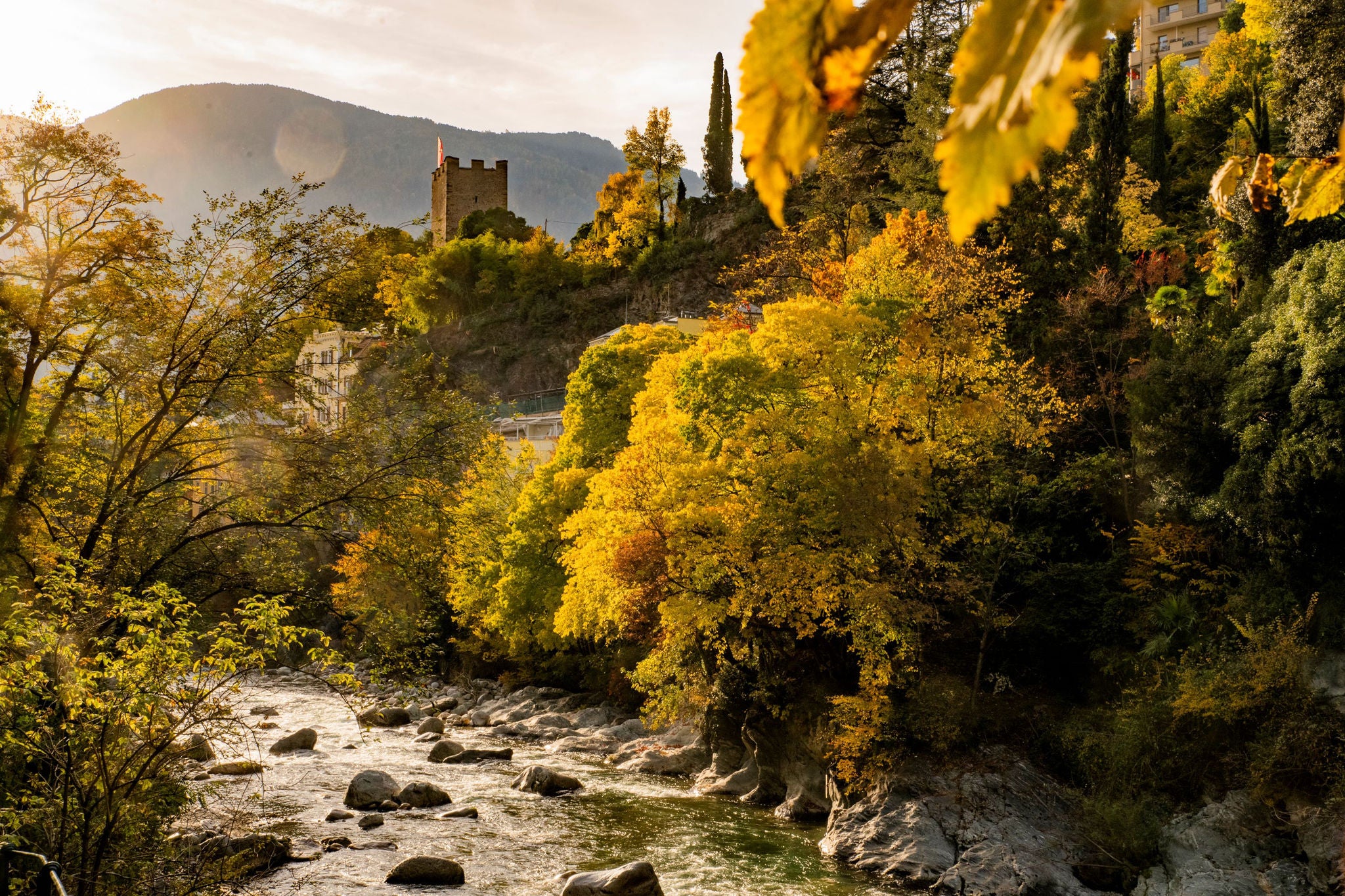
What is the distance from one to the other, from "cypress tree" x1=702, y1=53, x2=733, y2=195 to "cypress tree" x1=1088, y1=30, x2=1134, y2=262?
3011cm

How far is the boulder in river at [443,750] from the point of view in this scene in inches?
926

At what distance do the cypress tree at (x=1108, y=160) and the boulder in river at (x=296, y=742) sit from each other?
76.7 ft

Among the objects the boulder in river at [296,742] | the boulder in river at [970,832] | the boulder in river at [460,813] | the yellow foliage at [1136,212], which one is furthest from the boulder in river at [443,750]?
the yellow foliage at [1136,212]

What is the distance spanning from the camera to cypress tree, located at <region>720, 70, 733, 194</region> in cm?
5922

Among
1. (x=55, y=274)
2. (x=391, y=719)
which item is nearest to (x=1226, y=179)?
(x=55, y=274)

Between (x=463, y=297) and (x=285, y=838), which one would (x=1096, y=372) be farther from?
(x=463, y=297)

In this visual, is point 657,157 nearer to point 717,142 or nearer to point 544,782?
point 717,142

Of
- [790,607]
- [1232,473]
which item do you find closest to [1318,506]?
[1232,473]

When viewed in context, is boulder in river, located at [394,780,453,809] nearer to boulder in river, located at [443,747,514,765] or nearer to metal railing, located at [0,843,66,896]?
boulder in river, located at [443,747,514,765]

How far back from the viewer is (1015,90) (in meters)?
0.47

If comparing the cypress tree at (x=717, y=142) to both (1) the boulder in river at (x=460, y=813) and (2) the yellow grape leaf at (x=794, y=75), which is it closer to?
(1) the boulder in river at (x=460, y=813)

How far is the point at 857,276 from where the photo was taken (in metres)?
24.4

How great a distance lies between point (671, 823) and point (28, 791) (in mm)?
11311

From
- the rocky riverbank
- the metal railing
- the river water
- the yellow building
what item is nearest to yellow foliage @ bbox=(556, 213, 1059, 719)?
the rocky riverbank
